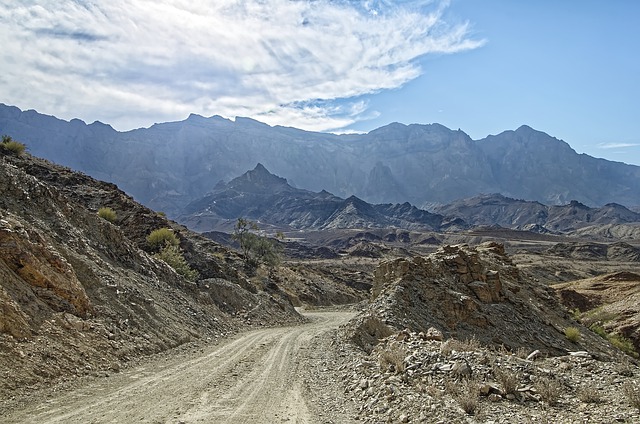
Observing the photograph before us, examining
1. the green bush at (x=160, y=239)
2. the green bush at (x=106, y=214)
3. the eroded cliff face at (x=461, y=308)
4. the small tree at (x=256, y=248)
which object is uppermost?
the green bush at (x=106, y=214)

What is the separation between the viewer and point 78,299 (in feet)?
52.5

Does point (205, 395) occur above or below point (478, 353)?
below

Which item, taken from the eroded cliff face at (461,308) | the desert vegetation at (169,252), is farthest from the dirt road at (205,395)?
the desert vegetation at (169,252)

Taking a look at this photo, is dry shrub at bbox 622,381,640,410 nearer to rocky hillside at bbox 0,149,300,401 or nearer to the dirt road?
the dirt road

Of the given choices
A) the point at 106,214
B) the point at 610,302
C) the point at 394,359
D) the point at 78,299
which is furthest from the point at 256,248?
the point at 394,359

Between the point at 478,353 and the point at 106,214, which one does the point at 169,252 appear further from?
the point at 478,353

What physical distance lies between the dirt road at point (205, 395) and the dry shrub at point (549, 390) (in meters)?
3.93

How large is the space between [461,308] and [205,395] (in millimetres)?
15755

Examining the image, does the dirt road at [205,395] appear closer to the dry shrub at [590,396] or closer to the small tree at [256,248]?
the dry shrub at [590,396]

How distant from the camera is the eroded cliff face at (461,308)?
22266 mm

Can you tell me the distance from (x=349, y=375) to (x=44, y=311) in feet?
30.0

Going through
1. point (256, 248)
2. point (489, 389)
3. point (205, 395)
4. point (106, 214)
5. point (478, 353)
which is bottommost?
point (205, 395)

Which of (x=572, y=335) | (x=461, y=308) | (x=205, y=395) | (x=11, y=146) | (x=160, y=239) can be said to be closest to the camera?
(x=205, y=395)

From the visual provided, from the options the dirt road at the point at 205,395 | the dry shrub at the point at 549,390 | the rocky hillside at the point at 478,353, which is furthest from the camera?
the dirt road at the point at 205,395
